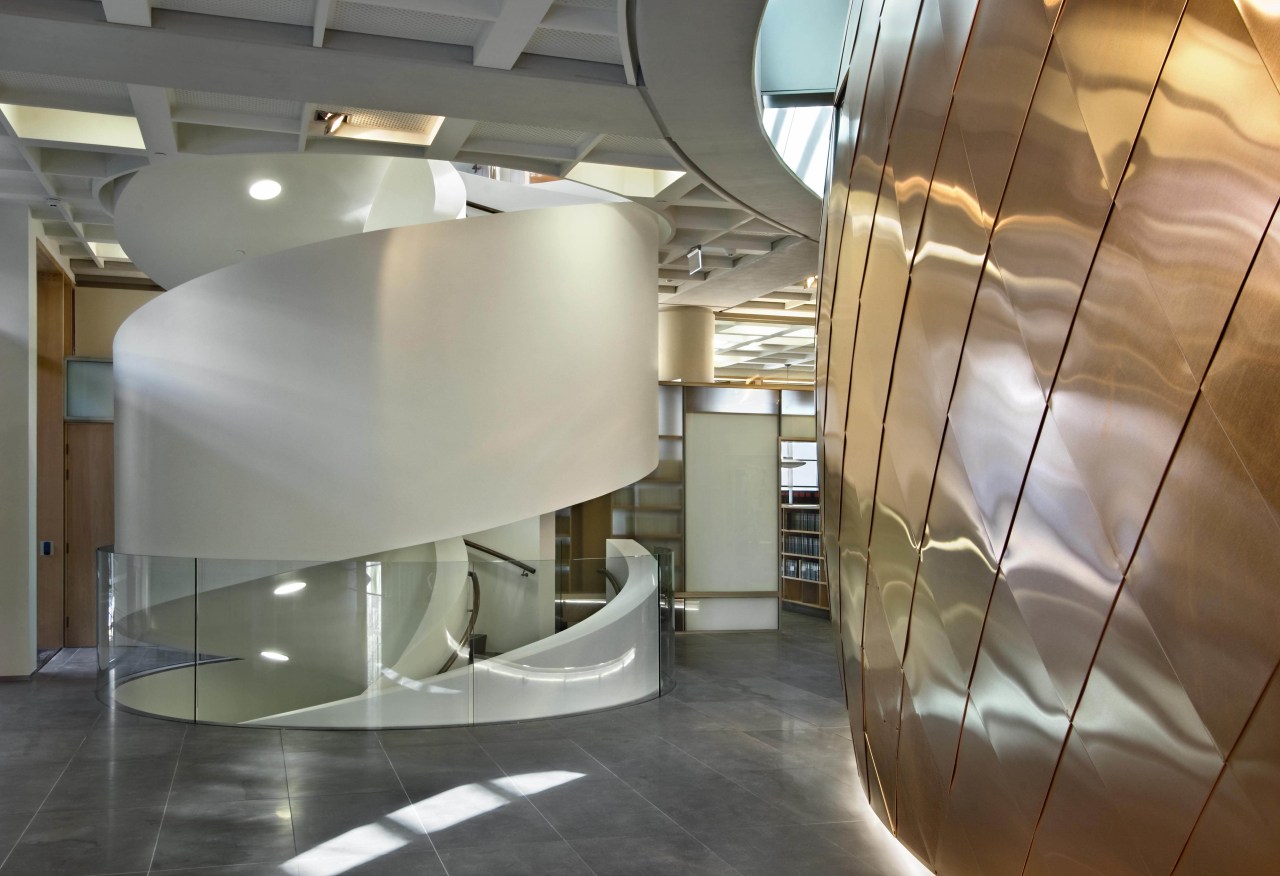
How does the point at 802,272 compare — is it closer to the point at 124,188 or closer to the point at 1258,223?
the point at 124,188

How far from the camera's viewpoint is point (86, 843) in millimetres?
6418

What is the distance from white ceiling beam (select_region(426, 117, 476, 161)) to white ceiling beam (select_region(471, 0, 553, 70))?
62.9 inches

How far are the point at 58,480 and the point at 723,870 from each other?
1237cm

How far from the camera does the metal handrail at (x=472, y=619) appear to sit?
10039 mm

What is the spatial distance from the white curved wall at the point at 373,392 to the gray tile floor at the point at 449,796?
6.97 feet

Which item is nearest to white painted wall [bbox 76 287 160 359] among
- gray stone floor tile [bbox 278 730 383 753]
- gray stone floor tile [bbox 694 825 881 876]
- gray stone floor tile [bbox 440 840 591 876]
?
gray stone floor tile [bbox 278 730 383 753]

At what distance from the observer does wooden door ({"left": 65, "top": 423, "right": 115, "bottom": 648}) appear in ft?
49.4

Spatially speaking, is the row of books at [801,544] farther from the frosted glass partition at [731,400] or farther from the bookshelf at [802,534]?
the frosted glass partition at [731,400]

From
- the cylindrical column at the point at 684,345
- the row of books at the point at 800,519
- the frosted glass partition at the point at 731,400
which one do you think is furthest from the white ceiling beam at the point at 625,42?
the row of books at the point at 800,519

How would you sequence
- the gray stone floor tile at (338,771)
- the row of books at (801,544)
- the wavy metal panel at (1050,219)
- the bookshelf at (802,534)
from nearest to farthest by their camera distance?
the wavy metal panel at (1050,219) → the gray stone floor tile at (338,771) → the bookshelf at (802,534) → the row of books at (801,544)

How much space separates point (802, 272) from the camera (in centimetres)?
1570

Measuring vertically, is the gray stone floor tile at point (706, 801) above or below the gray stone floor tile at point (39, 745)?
above

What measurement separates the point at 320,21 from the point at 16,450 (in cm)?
787

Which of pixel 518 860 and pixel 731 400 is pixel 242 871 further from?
pixel 731 400
